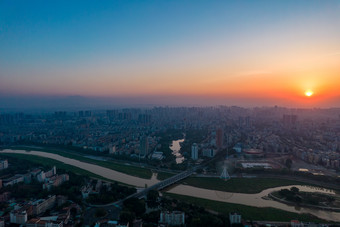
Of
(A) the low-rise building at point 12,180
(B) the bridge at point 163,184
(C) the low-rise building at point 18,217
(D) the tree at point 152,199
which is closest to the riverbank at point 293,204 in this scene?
(B) the bridge at point 163,184

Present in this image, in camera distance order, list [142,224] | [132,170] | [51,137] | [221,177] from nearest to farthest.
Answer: [142,224] → [221,177] → [132,170] → [51,137]

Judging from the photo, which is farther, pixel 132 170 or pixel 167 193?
pixel 132 170

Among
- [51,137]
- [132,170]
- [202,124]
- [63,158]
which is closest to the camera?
[132,170]

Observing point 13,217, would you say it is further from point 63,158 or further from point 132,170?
point 63,158

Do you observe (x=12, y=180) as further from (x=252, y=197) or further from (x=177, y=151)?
(x=177, y=151)

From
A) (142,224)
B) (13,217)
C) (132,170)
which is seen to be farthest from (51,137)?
(142,224)

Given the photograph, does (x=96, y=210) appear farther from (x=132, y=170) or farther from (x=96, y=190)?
(x=132, y=170)

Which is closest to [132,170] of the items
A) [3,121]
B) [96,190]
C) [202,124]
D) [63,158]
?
[96,190]
